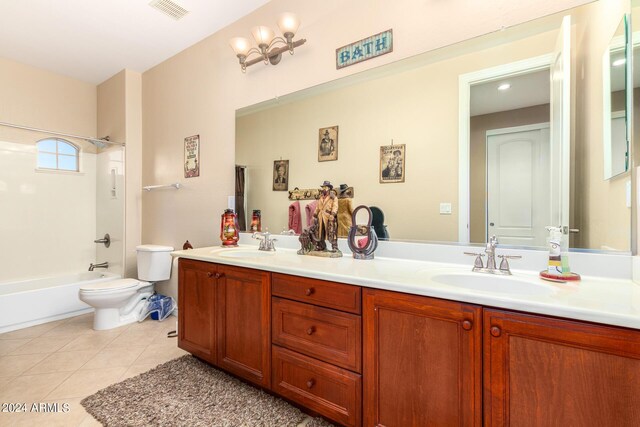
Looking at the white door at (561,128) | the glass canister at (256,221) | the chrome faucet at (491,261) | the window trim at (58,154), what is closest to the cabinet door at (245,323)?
the glass canister at (256,221)

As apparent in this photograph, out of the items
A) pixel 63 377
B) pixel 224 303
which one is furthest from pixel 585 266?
pixel 63 377

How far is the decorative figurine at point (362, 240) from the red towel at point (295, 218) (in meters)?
0.49

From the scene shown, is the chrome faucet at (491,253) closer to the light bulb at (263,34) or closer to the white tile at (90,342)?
the light bulb at (263,34)

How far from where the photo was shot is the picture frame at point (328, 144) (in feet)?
6.49

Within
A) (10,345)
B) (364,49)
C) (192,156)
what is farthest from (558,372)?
(10,345)

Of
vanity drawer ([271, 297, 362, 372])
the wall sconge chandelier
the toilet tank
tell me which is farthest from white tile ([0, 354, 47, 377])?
the wall sconge chandelier

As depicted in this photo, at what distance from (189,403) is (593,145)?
2259 mm

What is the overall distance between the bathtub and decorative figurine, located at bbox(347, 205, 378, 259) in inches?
116

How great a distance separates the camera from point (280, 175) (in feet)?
7.45

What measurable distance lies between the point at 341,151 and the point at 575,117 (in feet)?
3.79

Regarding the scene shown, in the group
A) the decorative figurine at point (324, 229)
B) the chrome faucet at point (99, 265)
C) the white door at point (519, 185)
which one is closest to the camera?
the white door at point (519, 185)

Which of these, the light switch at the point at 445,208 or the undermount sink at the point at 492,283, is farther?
the light switch at the point at 445,208

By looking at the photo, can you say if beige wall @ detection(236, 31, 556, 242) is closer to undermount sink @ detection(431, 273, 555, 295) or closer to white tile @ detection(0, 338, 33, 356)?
undermount sink @ detection(431, 273, 555, 295)

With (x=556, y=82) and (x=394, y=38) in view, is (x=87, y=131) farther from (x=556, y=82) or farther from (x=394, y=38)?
(x=556, y=82)
